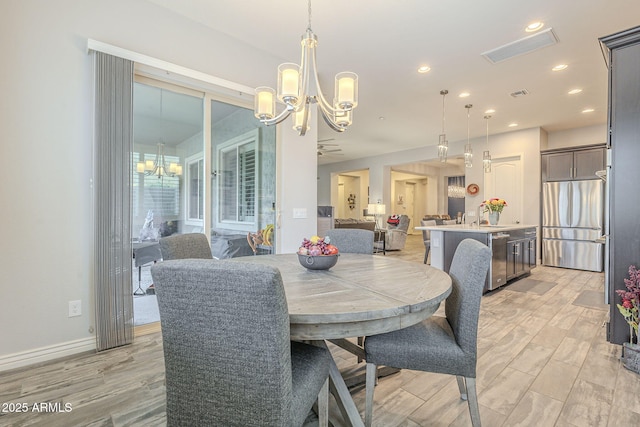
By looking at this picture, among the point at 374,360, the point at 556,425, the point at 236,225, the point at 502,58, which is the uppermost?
the point at 502,58

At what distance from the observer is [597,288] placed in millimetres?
4246

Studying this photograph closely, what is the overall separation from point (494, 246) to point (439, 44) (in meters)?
2.59

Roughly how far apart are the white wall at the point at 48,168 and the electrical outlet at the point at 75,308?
1.1 inches

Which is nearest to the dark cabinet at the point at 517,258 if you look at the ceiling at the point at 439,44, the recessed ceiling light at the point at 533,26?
the ceiling at the point at 439,44

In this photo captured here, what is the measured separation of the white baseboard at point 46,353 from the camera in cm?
201

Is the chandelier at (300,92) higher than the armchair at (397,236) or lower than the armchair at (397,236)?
higher

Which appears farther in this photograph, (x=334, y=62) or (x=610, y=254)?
(x=334, y=62)

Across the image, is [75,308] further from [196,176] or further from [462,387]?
[462,387]

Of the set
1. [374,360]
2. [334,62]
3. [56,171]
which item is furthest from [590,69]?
[56,171]

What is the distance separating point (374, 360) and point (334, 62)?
10.8 feet

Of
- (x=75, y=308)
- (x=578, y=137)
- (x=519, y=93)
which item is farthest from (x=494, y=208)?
(x=75, y=308)

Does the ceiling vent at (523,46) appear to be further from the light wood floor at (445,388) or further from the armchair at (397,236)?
the armchair at (397,236)

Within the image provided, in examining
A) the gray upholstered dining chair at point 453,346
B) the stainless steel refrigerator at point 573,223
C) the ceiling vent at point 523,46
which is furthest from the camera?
the stainless steel refrigerator at point 573,223

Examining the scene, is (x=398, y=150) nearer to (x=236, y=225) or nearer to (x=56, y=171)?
(x=236, y=225)
